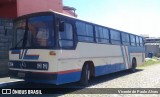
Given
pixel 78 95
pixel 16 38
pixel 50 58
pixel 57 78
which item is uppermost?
pixel 16 38

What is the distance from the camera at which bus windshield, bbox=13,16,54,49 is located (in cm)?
1062

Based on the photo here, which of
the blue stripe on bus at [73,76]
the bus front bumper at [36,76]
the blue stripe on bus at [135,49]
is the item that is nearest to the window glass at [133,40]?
the blue stripe on bus at [135,49]

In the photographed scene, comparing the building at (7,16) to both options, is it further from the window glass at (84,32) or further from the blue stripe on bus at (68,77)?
the blue stripe on bus at (68,77)

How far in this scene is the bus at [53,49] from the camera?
10.5 m

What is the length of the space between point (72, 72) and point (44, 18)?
2351 millimetres

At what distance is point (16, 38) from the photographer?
38.8 feet

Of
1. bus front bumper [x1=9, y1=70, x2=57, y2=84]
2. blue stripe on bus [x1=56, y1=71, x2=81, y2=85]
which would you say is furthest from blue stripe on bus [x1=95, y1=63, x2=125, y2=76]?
bus front bumper [x1=9, y1=70, x2=57, y2=84]

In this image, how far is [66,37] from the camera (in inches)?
443

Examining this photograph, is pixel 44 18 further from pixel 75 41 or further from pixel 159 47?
pixel 159 47

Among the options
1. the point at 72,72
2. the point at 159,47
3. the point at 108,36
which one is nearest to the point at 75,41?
the point at 72,72

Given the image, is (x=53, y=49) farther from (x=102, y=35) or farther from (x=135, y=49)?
(x=135, y=49)

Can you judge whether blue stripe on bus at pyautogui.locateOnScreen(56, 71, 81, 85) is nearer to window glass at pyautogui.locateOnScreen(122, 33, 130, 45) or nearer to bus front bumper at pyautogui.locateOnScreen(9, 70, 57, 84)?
bus front bumper at pyautogui.locateOnScreen(9, 70, 57, 84)

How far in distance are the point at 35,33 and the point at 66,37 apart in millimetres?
1180

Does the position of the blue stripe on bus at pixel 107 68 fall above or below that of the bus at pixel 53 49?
below
